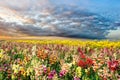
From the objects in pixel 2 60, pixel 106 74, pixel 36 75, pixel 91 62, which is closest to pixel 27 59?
pixel 2 60

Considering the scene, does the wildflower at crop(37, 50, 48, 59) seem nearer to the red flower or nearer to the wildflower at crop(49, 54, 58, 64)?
the wildflower at crop(49, 54, 58, 64)

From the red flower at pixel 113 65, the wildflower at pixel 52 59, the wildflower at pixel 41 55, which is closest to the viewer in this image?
the red flower at pixel 113 65

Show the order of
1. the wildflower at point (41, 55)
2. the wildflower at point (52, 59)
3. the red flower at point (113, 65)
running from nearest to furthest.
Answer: the red flower at point (113, 65), the wildflower at point (52, 59), the wildflower at point (41, 55)

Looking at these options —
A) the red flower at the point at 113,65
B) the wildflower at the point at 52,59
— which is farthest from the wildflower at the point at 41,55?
the red flower at the point at 113,65

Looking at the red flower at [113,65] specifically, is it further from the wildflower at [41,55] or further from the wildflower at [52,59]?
the wildflower at [41,55]

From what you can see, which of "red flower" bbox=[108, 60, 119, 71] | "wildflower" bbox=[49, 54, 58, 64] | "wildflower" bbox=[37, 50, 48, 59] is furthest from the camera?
"wildflower" bbox=[37, 50, 48, 59]

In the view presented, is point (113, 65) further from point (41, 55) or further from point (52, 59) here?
point (41, 55)

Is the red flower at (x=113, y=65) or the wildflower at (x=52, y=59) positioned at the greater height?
the red flower at (x=113, y=65)

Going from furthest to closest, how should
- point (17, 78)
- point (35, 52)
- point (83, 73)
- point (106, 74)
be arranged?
point (35, 52) < point (83, 73) < point (17, 78) < point (106, 74)

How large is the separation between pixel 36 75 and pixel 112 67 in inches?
75.3

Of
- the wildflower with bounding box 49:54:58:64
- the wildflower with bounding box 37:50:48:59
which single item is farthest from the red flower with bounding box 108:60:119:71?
the wildflower with bounding box 37:50:48:59

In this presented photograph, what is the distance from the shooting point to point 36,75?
23.4 feet

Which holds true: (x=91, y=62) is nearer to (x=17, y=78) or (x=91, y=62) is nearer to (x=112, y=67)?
(x=112, y=67)

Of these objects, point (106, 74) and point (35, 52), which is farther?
point (35, 52)
